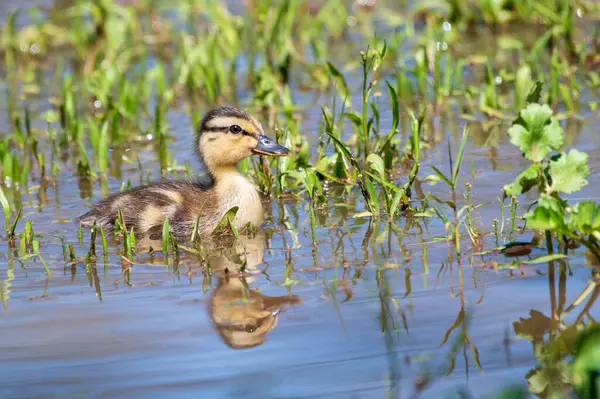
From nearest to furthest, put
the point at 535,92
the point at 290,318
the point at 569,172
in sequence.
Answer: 1. the point at 290,318
2. the point at 569,172
3. the point at 535,92

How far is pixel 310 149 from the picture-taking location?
686 centimetres

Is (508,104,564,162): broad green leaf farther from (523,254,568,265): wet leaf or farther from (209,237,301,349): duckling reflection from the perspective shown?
(209,237,301,349): duckling reflection

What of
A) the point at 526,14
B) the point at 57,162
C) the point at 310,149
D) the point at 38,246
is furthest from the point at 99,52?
the point at 38,246

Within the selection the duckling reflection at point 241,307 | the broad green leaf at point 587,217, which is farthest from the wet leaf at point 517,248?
the duckling reflection at point 241,307

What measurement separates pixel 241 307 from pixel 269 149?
182 centimetres

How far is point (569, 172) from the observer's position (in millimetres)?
4391

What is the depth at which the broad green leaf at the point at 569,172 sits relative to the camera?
438cm

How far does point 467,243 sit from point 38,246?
6.36 feet

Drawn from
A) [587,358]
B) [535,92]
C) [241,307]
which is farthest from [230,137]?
[587,358]

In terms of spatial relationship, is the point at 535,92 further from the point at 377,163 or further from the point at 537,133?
the point at 377,163

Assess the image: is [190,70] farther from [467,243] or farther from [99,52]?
[467,243]

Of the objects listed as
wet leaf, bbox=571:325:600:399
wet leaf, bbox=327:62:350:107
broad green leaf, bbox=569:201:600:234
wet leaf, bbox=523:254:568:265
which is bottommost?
wet leaf, bbox=571:325:600:399

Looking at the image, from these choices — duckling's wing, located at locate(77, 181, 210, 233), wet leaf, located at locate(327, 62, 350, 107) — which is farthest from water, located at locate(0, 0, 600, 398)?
wet leaf, located at locate(327, 62, 350, 107)

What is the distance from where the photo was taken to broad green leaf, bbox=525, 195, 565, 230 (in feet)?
13.3
